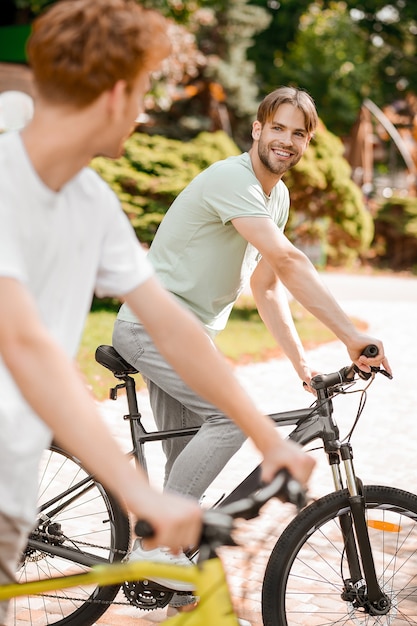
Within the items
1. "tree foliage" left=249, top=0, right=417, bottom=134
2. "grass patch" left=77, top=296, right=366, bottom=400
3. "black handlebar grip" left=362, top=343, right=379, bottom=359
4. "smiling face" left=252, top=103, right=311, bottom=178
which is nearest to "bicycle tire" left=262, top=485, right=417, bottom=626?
"black handlebar grip" left=362, top=343, right=379, bottom=359

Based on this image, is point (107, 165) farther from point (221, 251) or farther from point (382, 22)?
point (382, 22)

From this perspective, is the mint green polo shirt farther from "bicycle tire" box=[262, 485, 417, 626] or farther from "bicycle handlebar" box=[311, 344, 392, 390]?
"bicycle tire" box=[262, 485, 417, 626]

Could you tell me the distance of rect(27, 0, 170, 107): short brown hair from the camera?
5.21ft

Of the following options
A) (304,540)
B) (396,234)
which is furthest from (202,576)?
(396,234)

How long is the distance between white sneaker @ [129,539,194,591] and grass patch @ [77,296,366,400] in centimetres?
431

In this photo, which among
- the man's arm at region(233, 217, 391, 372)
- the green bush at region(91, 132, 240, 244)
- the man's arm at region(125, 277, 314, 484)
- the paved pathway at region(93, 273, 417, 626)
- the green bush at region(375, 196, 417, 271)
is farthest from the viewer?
the green bush at region(375, 196, 417, 271)

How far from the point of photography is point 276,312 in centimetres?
358

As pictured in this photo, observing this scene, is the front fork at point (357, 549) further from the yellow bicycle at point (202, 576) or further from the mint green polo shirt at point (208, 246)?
the yellow bicycle at point (202, 576)

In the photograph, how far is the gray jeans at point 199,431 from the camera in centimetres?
316

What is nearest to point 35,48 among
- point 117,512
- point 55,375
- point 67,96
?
point 67,96

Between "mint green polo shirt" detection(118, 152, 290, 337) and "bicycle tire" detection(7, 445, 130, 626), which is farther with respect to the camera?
"bicycle tire" detection(7, 445, 130, 626)

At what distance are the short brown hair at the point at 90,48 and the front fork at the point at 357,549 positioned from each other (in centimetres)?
173

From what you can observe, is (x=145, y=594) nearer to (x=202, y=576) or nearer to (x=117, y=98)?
(x=202, y=576)

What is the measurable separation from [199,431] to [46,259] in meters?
1.59
